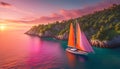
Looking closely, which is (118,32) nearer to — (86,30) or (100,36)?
(100,36)

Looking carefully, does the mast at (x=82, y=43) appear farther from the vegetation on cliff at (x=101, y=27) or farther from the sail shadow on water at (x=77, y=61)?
the vegetation on cliff at (x=101, y=27)

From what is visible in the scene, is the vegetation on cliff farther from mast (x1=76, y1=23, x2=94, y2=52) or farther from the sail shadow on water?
the sail shadow on water

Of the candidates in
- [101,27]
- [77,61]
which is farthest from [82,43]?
[101,27]

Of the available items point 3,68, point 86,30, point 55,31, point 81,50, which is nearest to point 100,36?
point 81,50

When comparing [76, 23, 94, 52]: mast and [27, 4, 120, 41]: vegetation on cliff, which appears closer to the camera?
[76, 23, 94, 52]: mast

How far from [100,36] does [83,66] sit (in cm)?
3541

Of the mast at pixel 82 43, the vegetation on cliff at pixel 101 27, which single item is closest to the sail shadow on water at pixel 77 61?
the mast at pixel 82 43

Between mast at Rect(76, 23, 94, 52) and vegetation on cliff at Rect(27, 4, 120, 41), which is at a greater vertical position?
vegetation on cliff at Rect(27, 4, 120, 41)

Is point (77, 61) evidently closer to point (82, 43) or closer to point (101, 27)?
point (82, 43)

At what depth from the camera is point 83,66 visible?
42.4 metres

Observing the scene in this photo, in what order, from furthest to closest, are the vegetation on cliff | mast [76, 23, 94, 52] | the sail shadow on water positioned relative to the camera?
the vegetation on cliff
mast [76, 23, 94, 52]
the sail shadow on water

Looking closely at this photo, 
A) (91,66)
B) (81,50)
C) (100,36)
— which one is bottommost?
(91,66)

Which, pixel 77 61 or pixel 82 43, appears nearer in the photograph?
pixel 77 61

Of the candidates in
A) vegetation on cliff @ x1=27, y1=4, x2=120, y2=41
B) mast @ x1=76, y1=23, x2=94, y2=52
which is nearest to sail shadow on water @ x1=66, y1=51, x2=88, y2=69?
mast @ x1=76, y1=23, x2=94, y2=52
